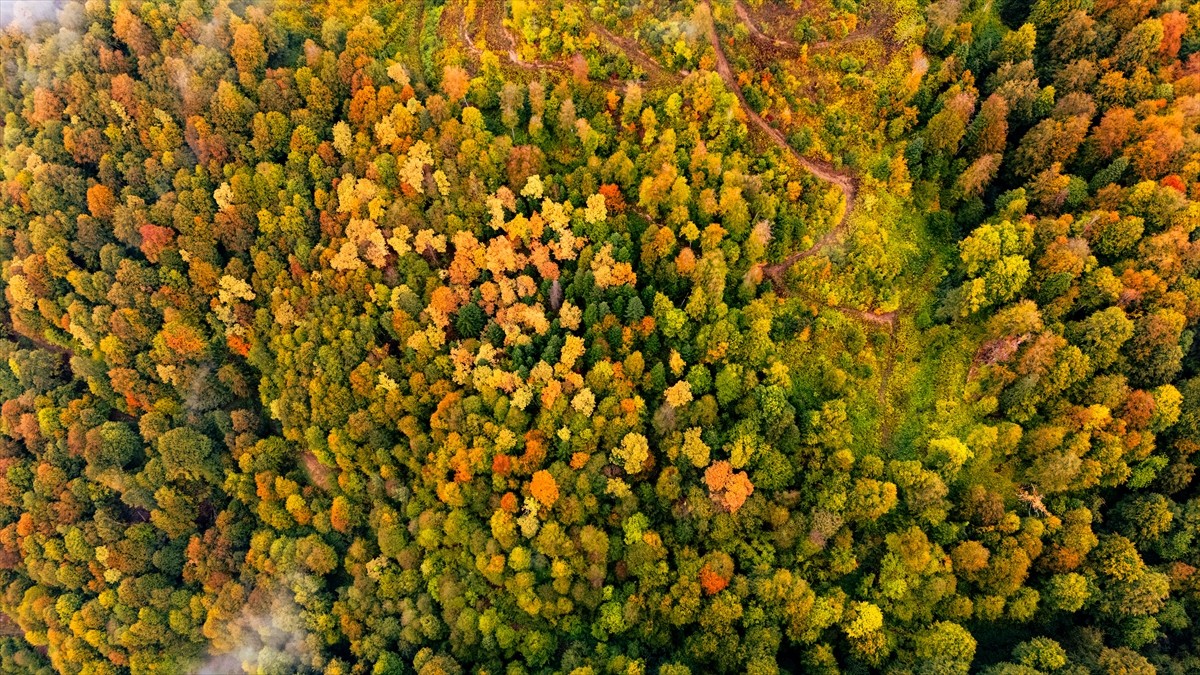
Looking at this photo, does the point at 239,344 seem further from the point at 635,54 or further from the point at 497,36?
→ the point at 635,54

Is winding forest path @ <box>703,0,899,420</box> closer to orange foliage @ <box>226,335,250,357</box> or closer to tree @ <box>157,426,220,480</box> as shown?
orange foliage @ <box>226,335,250,357</box>

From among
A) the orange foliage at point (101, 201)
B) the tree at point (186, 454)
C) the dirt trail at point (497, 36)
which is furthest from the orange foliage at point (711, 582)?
the orange foliage at point (101, 201)

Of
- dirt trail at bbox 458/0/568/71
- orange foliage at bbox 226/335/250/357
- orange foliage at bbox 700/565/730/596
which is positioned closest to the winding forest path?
dirt trail at bbox 458/0/568/71

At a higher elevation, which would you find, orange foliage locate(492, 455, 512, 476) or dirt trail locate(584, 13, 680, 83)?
dirt trail locate(584, 13, 680, 83)

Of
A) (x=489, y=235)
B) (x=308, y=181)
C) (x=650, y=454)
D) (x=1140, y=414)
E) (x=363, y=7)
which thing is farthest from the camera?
(x=363, y=7)

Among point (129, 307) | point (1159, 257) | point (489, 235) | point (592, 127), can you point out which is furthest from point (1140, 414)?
point (129, 307)

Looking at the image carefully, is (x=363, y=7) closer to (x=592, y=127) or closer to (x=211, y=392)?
(x=592, y=127)

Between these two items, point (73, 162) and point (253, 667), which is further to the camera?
point (73, 162)
